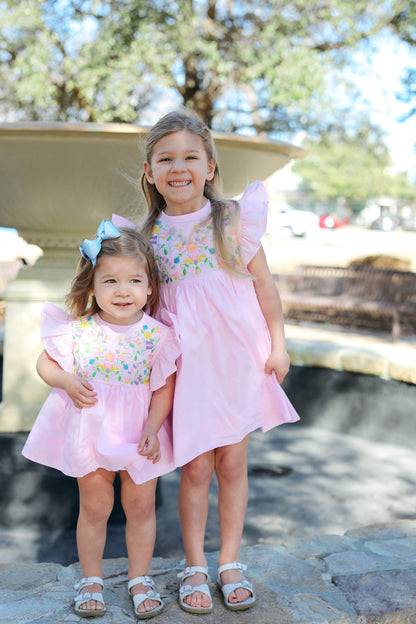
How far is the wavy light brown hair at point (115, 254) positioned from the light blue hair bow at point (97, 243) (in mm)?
19

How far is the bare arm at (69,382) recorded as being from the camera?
1836 millimetres

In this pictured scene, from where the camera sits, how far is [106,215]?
125 inches

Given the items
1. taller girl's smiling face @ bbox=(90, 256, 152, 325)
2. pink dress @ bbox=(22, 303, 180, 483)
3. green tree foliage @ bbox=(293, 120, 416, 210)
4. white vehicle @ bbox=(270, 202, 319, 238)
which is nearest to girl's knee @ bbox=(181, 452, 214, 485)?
pink dress @ bbox=(22, 303, 180, 483)

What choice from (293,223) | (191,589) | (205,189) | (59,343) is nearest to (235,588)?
(191,589)

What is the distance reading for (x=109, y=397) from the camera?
6.17ft

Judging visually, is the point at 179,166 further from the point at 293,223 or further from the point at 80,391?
the point at 293,223

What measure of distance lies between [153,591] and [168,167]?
4.07ft

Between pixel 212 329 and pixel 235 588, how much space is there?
75 cm

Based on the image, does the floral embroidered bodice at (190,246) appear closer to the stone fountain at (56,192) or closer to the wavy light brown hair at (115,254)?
the wavy light brown hair at (115,254)

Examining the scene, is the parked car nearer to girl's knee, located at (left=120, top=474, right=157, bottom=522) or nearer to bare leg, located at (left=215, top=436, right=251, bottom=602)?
bare leg, located at (left=215, top=436, right=251, bottom=602)

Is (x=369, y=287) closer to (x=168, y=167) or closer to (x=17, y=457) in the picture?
(x=17, y=457)

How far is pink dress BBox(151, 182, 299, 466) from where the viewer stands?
1.94m

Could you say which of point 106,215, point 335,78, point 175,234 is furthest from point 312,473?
point 335,78

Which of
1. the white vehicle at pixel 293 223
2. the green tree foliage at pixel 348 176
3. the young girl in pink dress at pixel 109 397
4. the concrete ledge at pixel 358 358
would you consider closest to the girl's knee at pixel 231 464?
the young girl in pink dress at pixel 109 397
